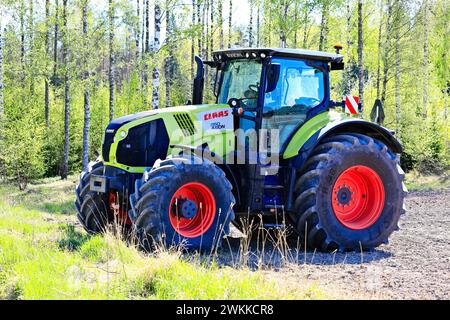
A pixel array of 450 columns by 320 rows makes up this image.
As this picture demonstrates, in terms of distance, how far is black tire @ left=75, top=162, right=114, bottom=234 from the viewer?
7949 mm

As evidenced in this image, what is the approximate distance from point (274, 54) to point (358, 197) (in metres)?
2.41

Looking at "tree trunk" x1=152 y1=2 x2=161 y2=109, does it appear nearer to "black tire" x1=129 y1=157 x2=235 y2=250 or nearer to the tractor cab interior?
the tractor cab interior

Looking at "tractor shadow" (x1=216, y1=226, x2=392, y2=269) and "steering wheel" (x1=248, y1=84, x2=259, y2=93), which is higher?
"steering wheel" (x1=248, y1=84, x2=259, y2=93)

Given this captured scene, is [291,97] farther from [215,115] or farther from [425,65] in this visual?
[425,65]

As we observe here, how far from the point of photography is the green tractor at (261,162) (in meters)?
7.27

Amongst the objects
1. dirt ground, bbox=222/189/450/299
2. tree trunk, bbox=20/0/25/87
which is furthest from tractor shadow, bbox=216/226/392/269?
tree trunk, bbox=20/0/25/87

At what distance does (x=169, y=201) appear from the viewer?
688cm

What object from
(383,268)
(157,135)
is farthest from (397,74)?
(383,268)

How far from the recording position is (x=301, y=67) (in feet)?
27.3

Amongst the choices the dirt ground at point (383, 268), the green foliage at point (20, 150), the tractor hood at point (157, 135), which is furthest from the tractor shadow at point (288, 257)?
the green foliage at point (20, 150)

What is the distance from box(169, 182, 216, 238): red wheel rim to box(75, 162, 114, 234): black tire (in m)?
1.20

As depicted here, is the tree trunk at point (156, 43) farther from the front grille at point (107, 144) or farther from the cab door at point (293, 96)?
the front grille at point (107, 144)

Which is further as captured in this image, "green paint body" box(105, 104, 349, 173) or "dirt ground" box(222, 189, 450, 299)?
"green paint body" box(105, 104, 349, 173)

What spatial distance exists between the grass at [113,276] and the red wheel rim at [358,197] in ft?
8.57
